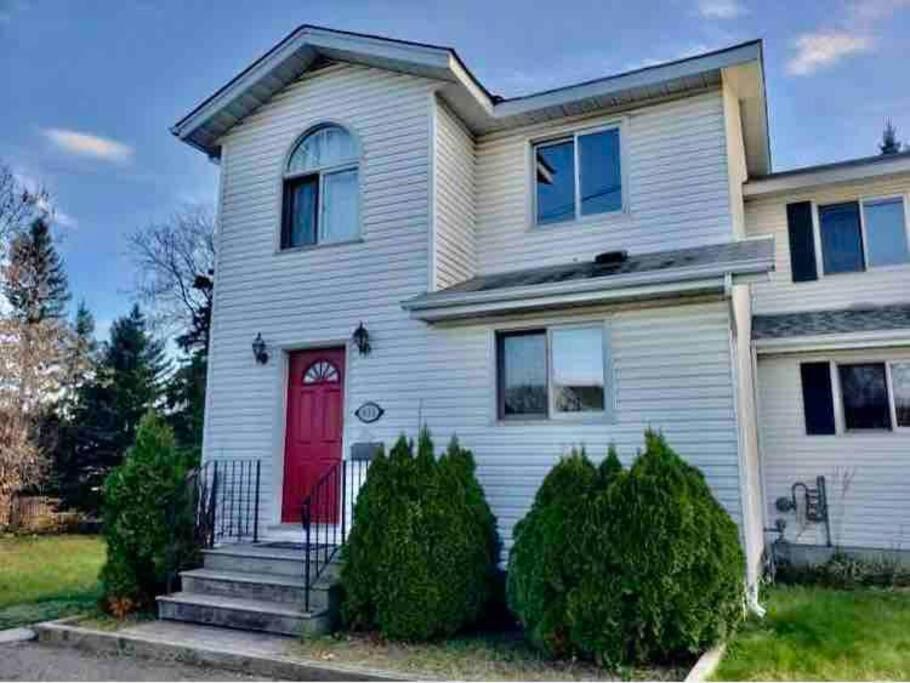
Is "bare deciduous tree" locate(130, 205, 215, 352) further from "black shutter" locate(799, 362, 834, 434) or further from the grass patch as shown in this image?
"black shutter" locate(799, 362, 834, 434)

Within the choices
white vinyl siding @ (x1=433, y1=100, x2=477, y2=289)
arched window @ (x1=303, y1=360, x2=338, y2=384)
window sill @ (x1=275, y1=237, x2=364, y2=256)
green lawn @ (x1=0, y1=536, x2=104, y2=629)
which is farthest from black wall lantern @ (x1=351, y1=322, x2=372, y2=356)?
green lawn @ (x1=0, y1=536, x2=104, y2=629)

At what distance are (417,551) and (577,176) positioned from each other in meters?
5.33

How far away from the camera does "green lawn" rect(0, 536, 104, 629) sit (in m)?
7.62

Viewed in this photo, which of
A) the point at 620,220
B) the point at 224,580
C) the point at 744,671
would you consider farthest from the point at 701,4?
the point at 224,580

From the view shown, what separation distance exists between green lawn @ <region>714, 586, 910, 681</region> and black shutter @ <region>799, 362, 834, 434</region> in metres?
2.61

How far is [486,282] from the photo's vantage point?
8281mm

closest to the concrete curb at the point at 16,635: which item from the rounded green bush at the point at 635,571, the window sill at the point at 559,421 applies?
the rounded green bush at the point at 635,571

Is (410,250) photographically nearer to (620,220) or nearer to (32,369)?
(620,220)

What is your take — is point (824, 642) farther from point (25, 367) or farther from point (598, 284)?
point (25, 367)

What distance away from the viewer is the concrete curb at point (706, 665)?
4715 millimetres

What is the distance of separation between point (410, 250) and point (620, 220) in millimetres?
2680

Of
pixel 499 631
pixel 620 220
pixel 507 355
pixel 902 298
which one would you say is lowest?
pixel 499 631

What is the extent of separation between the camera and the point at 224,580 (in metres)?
6.91

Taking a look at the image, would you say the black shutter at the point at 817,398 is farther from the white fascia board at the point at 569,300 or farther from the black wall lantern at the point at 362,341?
Answer: the black wall lantern at the point at 362,341
